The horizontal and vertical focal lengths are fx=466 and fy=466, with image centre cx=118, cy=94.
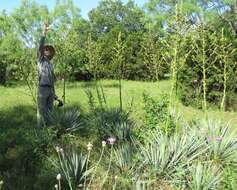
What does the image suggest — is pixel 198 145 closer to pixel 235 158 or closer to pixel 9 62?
pixel 235 158

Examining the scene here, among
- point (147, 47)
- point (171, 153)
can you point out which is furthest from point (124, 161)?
point (147, 47)

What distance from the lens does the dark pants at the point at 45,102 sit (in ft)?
30.8

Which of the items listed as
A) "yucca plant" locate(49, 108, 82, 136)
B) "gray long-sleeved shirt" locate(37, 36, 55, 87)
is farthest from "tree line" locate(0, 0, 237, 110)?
"yucca plant" locate(49, 108, 82, 136)

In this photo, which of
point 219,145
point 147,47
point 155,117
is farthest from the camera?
point 147,47

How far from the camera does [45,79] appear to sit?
9328 millimetres

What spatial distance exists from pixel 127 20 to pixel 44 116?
67148mm

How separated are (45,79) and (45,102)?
514 millimetres

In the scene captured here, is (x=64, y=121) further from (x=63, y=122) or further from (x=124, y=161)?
(x=124, y=161)

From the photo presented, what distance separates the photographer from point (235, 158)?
6641mm

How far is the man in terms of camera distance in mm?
9180

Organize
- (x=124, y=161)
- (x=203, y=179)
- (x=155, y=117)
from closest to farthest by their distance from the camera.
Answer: (x=203, y=179)
(x=124, y=161)
(x=155, y=117)

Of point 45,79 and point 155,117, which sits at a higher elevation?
point 45,79

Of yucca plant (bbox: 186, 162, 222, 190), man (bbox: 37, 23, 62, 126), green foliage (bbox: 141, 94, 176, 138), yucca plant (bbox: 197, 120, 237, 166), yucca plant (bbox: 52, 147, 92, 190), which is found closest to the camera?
yucca plant (bbox: 186, 162, 222, 190)

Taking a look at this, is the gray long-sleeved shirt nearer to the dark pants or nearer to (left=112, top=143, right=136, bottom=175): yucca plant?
the dark pants
